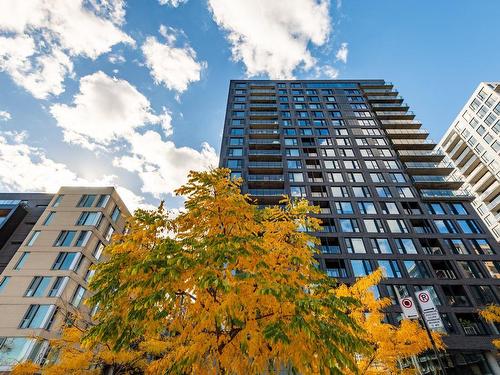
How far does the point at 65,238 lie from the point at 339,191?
39.6m

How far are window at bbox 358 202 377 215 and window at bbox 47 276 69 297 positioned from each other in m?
39.7

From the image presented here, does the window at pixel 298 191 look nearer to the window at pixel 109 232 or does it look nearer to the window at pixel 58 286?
the window at pixel 109 232

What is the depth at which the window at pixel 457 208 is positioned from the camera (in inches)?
1522

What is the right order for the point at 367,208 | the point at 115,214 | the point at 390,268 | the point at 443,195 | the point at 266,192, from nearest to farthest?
the point at 390,268 < the point at 115,214 < the point at 367,208 < the point at 443,195 < the point at 266,192

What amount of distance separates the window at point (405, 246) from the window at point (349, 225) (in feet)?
18.2

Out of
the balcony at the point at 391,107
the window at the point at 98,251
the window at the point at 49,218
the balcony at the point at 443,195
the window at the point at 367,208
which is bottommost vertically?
the window at the point at 98,251

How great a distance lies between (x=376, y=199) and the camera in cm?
3938

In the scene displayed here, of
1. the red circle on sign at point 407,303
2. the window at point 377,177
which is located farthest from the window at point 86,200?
the window at point 377,177

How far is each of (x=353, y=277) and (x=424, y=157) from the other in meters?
30.1

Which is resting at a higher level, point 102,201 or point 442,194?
point 442,194

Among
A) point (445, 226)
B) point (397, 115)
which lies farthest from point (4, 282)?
point (397, 115)

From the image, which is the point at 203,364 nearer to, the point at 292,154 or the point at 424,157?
the point at 292,154

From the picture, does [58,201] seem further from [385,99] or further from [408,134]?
[385,99]

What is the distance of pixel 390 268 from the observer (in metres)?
31.9
